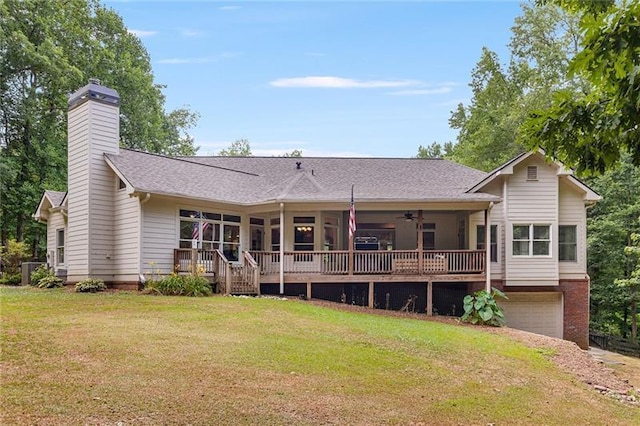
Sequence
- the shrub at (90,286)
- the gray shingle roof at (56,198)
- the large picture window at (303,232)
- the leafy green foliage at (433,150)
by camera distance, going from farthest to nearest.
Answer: the leafy green foliage at (433,150) → the gray shingle roof at (56,198) → the large picture window at (303,232) → the shrub at (90,286)

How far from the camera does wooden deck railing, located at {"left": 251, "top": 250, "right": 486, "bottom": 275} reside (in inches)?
673

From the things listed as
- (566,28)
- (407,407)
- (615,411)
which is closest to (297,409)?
(407,407)

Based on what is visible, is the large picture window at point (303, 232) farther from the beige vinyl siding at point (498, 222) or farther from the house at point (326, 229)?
the beige vinyl siding at point (498, 222)

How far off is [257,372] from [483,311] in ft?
33.6

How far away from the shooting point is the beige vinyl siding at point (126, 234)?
15750 millimetres

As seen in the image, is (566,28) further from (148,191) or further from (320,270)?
(148,191)

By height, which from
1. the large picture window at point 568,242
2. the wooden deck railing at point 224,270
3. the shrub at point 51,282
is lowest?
the shrub at point 51,282

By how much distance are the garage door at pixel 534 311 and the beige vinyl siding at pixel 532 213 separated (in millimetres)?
1013

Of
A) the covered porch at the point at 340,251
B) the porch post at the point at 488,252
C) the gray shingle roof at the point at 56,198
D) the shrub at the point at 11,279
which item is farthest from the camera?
the shrub at the point at 11,279

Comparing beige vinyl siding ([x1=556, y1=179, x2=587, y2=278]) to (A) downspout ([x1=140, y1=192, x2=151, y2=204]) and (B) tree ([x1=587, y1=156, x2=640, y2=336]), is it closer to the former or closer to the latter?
(B) tree ([x1=587, y1=156, x2=640, y2=336])

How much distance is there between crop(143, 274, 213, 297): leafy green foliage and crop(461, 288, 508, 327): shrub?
8.26 meters

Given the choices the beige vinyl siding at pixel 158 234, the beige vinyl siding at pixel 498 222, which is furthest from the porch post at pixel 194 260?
the beige vinyl siding at pixel 498 222

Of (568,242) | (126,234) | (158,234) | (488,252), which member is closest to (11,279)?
(126,234)

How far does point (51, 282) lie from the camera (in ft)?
55.3
